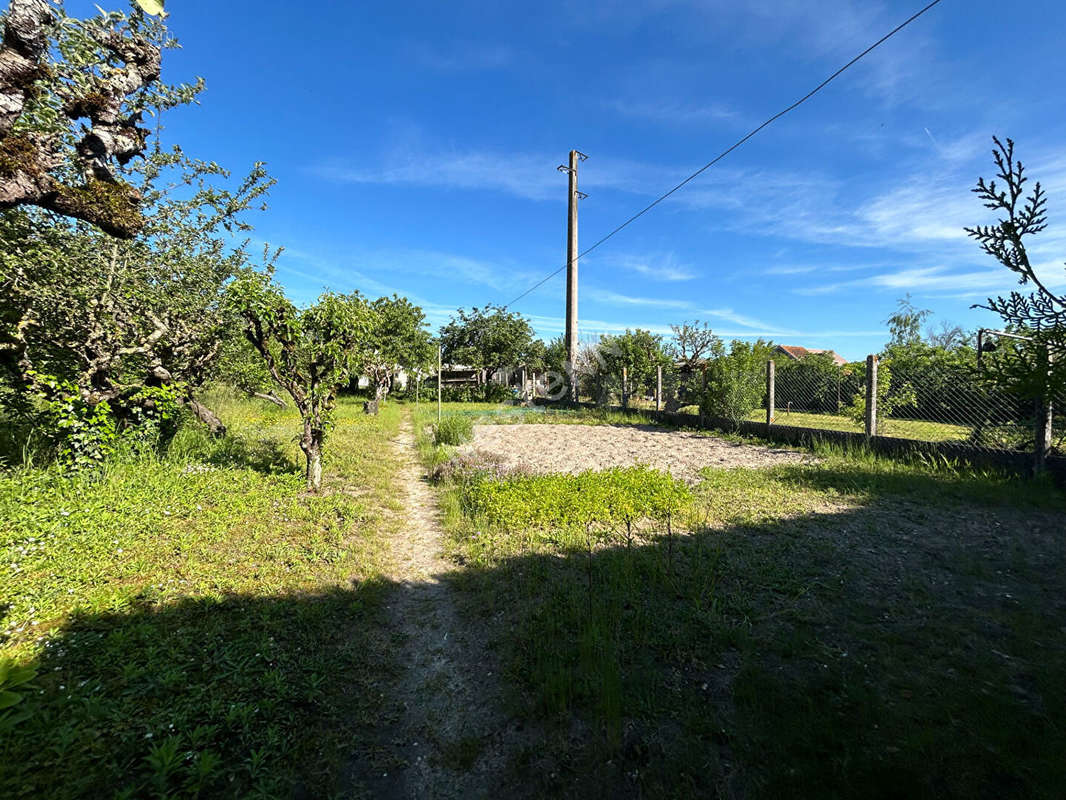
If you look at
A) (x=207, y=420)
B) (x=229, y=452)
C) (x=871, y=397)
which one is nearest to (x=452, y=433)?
(x=229, y=452)

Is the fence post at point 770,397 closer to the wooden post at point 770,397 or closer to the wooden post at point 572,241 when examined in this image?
the wooden post at point 770,397

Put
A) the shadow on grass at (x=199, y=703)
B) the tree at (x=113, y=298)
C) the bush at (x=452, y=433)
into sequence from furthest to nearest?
the bush at (x=452, y=433) → the tree at (x=113, y=298) → the shadow on grass at (x=199, y=703)

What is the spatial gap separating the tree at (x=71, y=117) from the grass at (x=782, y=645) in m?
3.37

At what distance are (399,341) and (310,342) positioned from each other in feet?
45.7

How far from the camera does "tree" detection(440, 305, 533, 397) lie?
24.0m

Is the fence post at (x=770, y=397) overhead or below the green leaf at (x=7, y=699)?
overhead

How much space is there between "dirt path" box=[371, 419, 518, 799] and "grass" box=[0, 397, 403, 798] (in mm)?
200

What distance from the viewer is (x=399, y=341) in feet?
63.1

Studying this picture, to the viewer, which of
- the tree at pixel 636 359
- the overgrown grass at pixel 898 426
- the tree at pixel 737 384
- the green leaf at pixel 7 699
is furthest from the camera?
the tree at pixel 636 359

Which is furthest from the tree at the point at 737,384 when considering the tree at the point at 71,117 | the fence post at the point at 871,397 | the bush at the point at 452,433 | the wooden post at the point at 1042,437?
the tree at the point at 71,117

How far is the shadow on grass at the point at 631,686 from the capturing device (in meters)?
1.77

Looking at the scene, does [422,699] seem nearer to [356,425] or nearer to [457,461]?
[457,461]

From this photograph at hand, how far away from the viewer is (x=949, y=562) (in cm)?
363

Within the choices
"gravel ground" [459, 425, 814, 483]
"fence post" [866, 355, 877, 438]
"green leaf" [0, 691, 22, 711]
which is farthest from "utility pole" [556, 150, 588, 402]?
"green leaf" [0, 691, 22, 711]
